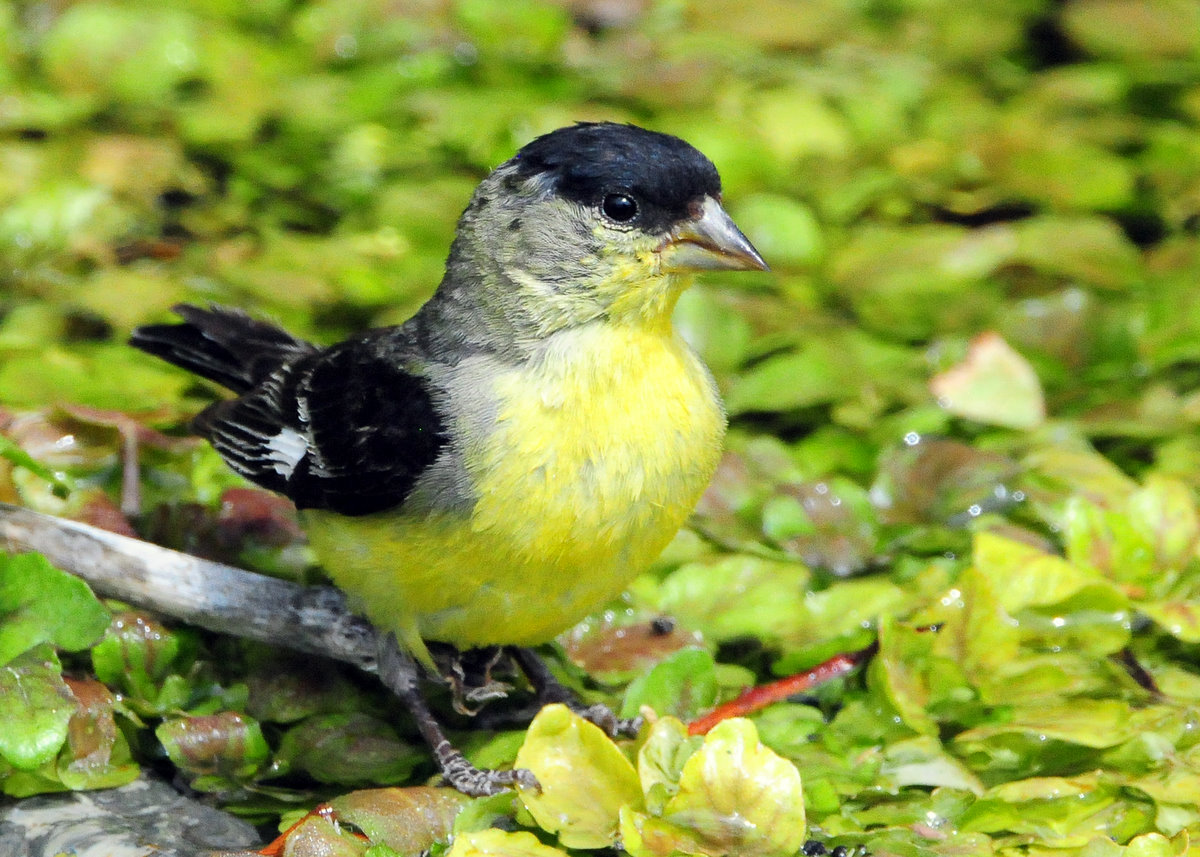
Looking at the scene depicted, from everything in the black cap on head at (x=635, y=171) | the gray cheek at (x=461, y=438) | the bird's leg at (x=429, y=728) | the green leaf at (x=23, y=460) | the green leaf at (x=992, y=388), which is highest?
the black cap on head at (x=635, y=171)

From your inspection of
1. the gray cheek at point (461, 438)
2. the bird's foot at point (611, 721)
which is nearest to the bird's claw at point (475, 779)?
the bird's foot at point (611, 721)

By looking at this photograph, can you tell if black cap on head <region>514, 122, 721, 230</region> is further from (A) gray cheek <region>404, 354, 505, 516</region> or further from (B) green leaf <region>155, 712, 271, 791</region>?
(B) green leaf <region>155, 712, 271, 791</region>

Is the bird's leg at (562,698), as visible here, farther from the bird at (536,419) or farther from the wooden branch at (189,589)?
the wooden branch at (189,589)

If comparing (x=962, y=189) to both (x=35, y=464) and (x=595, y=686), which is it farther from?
(x=35, y=464)

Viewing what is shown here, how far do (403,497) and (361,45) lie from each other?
3.85m

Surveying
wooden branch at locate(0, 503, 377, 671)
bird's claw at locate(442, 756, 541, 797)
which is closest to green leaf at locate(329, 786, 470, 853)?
bird's claw at locate(442, 756, 541, 797)

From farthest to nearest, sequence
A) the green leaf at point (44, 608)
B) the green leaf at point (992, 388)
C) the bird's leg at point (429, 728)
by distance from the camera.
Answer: the green leaf at point (992, 388) < the bird's leg at point (429, 728) < the green leaf at point (44, 608)

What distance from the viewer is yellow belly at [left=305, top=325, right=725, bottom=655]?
9.24 feet

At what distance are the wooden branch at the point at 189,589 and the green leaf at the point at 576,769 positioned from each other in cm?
62

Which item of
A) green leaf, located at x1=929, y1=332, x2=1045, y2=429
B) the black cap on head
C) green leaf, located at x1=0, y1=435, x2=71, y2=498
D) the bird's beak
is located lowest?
green leaf, located at x1=929, y1=332, x2=1045, y2=429

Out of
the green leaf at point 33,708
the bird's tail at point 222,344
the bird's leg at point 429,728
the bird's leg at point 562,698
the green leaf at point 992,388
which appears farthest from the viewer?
the green leaf at point 992,388

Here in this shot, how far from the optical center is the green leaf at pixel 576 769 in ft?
9.16

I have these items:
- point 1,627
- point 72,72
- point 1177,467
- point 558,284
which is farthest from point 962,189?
point 1,627

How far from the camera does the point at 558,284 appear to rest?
2.98m
